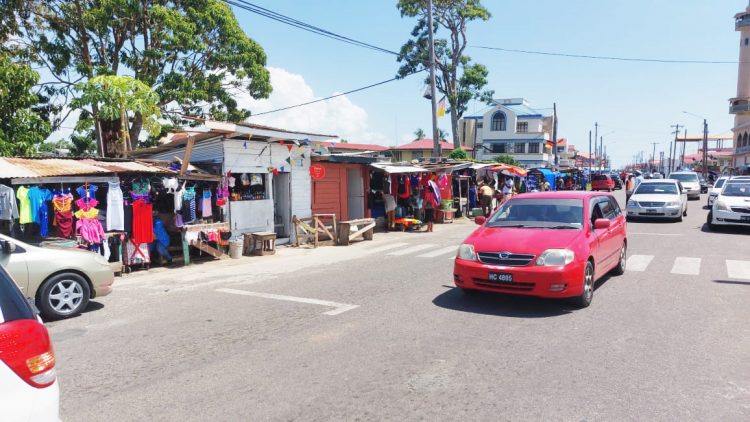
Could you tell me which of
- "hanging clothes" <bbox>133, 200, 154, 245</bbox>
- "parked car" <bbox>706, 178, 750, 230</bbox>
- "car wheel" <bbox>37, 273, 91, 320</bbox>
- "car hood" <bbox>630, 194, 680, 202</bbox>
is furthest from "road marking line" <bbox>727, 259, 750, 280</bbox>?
"hanging clothes" <bbox>133, 200, 154, 245</bbox>

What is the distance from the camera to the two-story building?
214ft

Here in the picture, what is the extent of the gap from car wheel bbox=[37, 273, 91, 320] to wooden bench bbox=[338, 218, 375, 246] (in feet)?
27.9

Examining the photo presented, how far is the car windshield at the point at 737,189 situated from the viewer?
15.5 metres

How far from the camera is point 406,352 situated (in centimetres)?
523

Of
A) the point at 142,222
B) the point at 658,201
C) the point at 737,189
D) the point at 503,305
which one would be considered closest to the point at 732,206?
the point at 737,189

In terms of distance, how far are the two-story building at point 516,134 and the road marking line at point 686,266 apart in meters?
54.5

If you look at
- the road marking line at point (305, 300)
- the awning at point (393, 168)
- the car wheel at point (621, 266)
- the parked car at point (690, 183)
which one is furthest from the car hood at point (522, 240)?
the parked car at point (690, 183)

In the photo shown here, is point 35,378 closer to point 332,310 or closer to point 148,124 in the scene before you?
point 332,310

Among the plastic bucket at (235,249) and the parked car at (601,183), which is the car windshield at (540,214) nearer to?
the plastic bucket at (235,249)

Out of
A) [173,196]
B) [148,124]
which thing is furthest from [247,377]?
[148,124]

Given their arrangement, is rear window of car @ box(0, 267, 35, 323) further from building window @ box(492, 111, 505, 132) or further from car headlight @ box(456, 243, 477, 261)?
building window @ box(492, 111, 505, 132)

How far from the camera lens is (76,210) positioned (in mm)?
10172

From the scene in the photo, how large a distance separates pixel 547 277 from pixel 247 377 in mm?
3949

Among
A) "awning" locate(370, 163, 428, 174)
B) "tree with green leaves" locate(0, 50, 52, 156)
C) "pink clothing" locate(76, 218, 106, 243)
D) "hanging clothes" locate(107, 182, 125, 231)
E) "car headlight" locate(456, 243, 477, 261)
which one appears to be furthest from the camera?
"awning" locate(370, 163, 428, 174)
